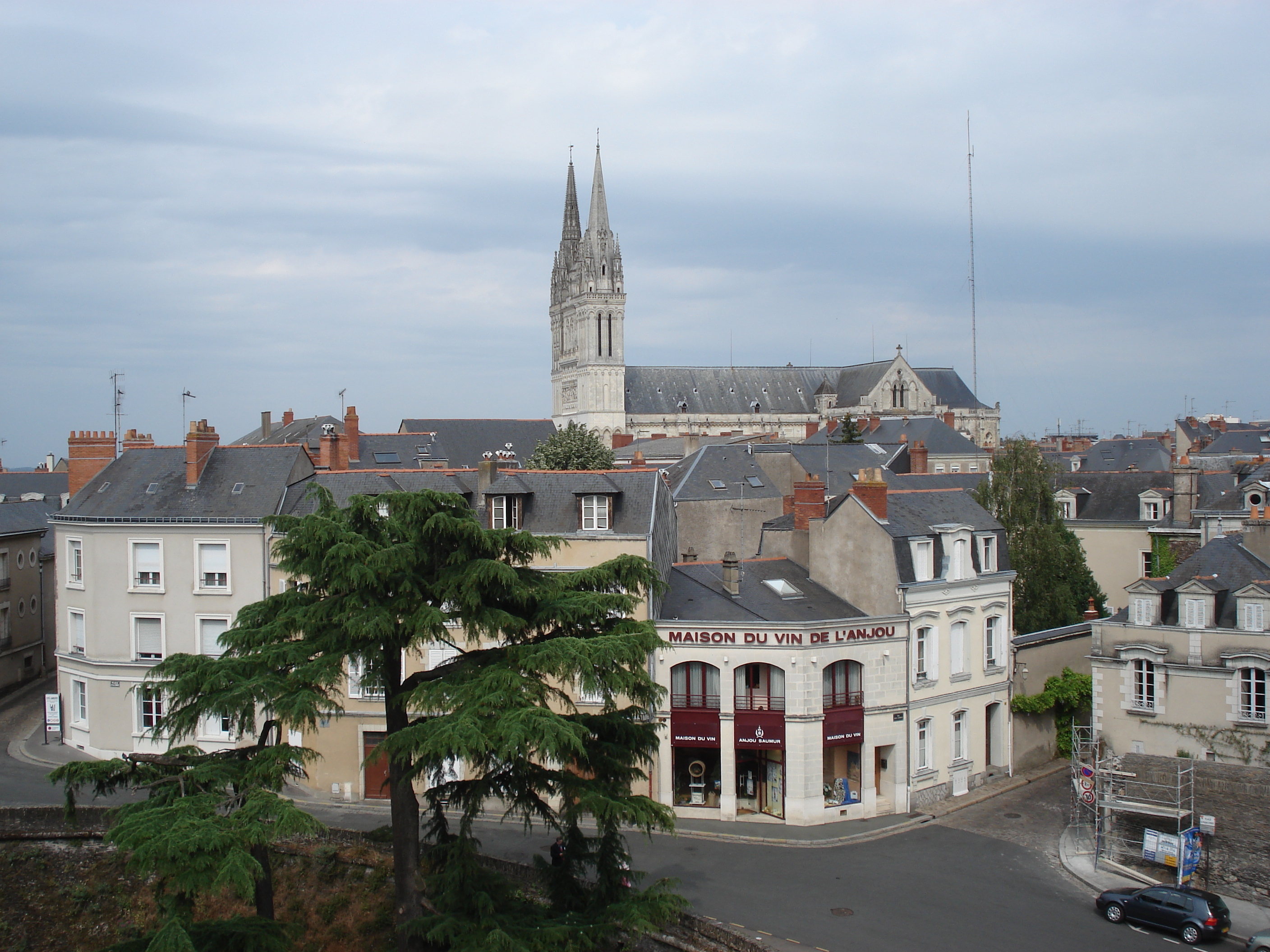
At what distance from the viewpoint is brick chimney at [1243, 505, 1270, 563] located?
89.8 feet

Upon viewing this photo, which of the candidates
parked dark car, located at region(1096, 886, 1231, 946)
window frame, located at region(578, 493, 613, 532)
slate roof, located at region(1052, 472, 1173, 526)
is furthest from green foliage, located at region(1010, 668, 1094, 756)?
slate roof, located at region(1052, 472, 1173, 526)

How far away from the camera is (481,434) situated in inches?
2837

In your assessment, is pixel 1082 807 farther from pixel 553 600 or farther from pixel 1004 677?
→ pixel 553 600

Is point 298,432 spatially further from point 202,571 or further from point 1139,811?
point 1139,811

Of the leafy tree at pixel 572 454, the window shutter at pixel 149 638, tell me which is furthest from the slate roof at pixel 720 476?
the window shutter at pixel 149 638

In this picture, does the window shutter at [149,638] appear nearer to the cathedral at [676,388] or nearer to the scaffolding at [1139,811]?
the scaffolding at [1139,811]

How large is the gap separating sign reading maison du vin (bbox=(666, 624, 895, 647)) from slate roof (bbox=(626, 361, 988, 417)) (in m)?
87.1

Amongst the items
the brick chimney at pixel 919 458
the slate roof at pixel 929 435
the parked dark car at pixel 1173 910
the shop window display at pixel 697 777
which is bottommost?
the parked dark car at pixel 1173 910

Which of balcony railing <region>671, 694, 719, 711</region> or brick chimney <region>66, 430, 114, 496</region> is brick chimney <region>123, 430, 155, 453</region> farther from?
balcony railing <region>671, 694, 719, 711</region>

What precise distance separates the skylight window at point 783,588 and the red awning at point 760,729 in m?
3.09

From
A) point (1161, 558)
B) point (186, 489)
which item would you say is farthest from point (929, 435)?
point (186, 489)

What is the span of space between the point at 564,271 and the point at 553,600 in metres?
106

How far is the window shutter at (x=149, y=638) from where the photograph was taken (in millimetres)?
28781

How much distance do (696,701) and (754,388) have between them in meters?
93.1
